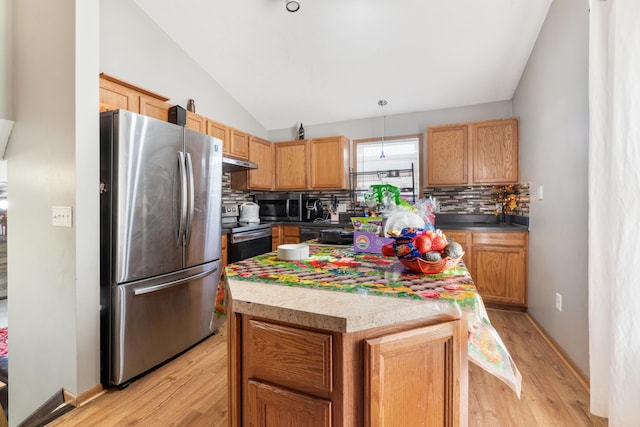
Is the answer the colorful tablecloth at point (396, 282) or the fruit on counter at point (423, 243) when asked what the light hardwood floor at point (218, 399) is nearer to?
the colorful tablecloth at point (396, 282)

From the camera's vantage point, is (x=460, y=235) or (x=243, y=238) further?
(x=243, y=238)

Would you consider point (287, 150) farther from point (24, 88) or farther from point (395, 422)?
point (395, 422)

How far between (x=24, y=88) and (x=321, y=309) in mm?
2419

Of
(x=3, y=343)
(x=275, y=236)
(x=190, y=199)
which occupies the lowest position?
(x=3, y=343)

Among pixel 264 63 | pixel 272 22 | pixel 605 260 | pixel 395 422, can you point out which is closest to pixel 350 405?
pixel 395 422

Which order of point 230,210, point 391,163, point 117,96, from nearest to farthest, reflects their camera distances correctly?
1. point 117,96
2. point 230,210
3. point 391,163

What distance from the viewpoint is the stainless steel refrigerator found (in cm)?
179

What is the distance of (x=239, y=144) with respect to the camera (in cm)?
378

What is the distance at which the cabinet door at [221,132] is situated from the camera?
10.9 feet

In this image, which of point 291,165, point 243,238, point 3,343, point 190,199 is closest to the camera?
point 190,199

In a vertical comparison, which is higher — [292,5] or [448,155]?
[292,5]

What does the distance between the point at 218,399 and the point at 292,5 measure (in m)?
3.02

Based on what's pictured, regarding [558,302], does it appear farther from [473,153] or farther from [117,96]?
[117,96]

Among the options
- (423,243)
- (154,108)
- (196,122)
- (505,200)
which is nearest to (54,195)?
(154,108)
